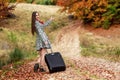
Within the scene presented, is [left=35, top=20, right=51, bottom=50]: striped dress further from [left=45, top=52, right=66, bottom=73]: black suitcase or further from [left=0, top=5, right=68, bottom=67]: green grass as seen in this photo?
[left=0, top=5, right=68, bottom=67]: green grass

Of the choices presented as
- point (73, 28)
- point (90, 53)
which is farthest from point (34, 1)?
point (90, 53)

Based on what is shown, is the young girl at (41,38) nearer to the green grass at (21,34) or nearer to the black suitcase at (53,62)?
the black suitcase at (53,62)

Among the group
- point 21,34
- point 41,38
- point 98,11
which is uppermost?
point 98,11

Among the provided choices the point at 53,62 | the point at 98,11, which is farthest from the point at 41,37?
the point at 98,11

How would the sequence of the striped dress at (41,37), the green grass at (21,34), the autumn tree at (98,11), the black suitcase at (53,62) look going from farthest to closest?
the autumn tree at (98,11), the green grass at (21,34), the striped dress at (41,37), the black suitcase at (53,62)

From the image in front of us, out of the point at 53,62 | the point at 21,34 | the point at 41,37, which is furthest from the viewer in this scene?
the point at 21,34

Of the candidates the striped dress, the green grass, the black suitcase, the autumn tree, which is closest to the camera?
the black suitcase

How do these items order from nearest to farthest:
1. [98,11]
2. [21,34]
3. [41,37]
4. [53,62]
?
[53,62]
[41,37]
[98,11]
[21,34]

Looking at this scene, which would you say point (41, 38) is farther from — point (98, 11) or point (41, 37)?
point (98, 11)

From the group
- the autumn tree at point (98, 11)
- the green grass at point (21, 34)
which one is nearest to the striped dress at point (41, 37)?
the green grass at point (21, 34)

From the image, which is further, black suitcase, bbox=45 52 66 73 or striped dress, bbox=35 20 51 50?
striped dress, bbox=35 20 51 50

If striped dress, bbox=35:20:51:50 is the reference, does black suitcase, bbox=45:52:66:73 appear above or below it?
below

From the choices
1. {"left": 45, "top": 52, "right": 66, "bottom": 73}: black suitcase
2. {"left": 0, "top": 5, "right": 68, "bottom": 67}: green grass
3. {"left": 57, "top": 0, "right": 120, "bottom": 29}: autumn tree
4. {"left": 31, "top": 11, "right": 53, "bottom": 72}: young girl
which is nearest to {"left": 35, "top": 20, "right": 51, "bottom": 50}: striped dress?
{"left": 31, "top": 11, "right": 53, "bottom": 72}: young girl

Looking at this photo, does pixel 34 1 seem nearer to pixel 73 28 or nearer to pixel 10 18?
pixel 10 18
